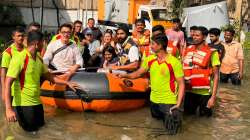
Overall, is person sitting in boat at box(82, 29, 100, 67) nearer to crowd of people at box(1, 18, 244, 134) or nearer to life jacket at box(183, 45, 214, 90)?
crowd of people at box(1, 18, 244, 134)

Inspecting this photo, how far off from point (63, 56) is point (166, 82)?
2.09 m

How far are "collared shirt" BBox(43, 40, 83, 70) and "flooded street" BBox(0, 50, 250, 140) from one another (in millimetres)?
902

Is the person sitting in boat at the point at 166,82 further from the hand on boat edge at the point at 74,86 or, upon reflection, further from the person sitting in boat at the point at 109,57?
the person sitting in boat at the point at 109,57

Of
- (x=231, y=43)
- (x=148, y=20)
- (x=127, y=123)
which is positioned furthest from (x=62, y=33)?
(x=148, y=20)

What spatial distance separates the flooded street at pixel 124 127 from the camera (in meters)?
6.90

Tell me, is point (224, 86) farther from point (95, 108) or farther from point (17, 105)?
point (17, 105)

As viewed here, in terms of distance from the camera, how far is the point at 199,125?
7680 millimetres

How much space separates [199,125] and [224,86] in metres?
3.90

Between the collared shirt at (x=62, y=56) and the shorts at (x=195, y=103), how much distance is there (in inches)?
75.5

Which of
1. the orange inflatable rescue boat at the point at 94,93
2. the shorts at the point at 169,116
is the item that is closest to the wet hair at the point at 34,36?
the orange inflatable rescue boat at the point at 94,93

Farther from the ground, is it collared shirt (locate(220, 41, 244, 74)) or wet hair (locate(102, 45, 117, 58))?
wet hair (locate(102, 45, 117, 58))

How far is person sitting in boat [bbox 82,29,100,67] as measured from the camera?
9.00m

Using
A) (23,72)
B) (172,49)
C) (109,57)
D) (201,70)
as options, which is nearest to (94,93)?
(109,57)

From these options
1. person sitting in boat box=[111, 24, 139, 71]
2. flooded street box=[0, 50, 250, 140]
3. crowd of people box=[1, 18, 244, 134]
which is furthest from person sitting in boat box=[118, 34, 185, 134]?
person sitting in boat box=[111, 24, 139, 71]
